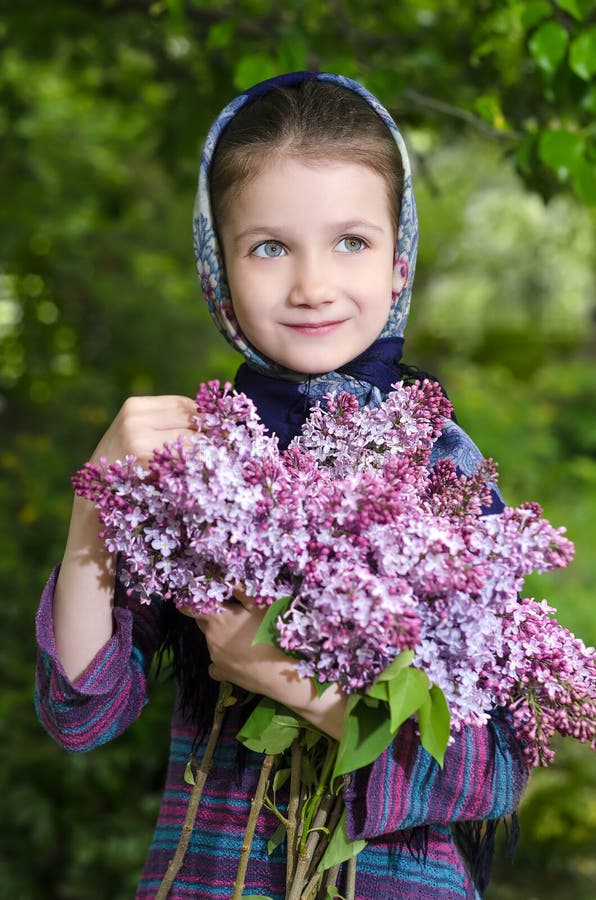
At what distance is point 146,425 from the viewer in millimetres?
1592

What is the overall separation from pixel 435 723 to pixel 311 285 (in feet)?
2.25

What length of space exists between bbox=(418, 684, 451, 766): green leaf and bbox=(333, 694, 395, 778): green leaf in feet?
0.15

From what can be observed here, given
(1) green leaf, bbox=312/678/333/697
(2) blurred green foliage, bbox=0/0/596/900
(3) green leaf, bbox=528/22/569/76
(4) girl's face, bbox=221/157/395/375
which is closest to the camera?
(1) green leaf, bbox=312/678/333/697

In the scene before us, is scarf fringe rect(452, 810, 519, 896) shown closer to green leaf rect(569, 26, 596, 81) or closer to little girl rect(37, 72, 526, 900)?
little girl rect(37, 72, 526, 900)

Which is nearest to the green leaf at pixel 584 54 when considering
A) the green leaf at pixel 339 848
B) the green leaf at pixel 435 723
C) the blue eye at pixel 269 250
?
the blue eye at pixel 269 250

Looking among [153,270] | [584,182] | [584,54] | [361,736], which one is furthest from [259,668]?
[153,270]

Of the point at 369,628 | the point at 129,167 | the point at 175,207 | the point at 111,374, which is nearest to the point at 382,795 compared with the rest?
the point at 369,628

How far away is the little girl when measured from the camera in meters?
1.58

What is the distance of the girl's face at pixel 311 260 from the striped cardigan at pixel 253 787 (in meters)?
0.54

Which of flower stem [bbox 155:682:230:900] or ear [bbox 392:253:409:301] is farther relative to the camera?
ear [bbox 392:253:409:301]

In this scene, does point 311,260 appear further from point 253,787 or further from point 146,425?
point 253,787

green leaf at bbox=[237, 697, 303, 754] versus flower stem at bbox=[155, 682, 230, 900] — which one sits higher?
green leaf at bbox=[237, 697, 303, 754]

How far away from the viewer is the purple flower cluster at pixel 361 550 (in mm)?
1310

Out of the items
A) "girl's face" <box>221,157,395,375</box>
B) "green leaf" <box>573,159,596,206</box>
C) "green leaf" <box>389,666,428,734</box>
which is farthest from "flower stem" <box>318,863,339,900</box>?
"green leaf" <box>573,159,596,206</box>
